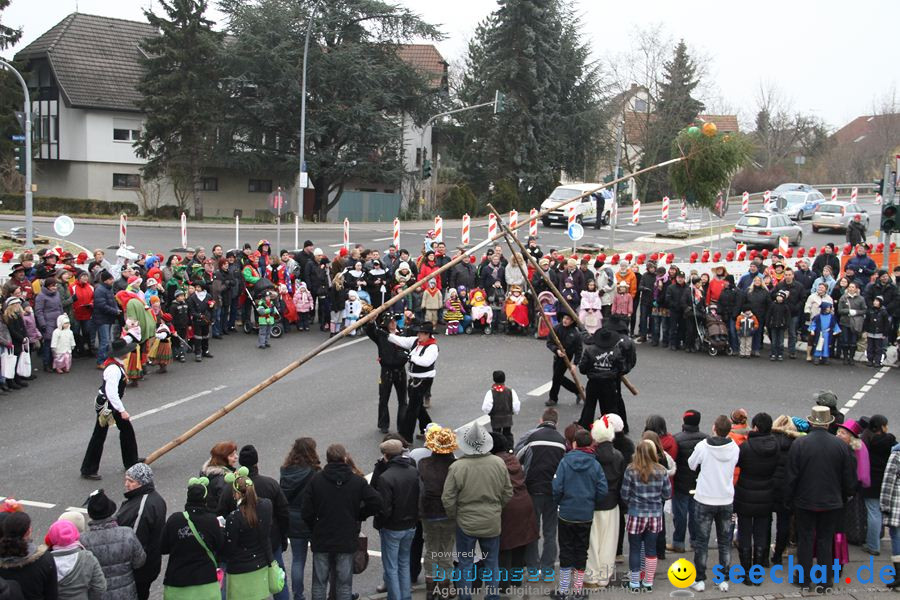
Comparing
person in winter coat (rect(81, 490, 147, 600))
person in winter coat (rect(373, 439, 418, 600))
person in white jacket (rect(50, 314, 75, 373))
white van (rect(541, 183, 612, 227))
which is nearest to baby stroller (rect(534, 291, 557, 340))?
person in white jacket (rect(50, 314, 75, 373))

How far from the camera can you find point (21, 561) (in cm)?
572

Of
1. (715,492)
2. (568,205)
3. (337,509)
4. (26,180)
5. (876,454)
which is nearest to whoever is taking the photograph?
(337,509)

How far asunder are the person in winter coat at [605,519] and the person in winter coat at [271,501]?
276cm

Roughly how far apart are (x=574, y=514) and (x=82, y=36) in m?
49.7

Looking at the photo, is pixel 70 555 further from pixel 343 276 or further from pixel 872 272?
pixel 872 272

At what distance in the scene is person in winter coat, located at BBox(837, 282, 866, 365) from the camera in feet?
58.4

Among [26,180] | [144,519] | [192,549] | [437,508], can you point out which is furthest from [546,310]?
[26,180]

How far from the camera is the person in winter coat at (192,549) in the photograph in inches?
262

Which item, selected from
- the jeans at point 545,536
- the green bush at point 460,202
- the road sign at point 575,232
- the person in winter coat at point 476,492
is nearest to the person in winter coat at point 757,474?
the jeans at point 545,536

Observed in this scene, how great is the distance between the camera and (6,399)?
1416 centimetres

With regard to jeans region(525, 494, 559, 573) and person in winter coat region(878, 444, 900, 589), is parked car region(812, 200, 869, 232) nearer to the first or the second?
person in winter coat region(878, 444, 900, 589)

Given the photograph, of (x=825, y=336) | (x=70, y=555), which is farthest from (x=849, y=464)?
(x=825, y=336)

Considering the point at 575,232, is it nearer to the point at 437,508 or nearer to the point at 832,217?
the point at 437,508

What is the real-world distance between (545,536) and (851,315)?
1170cm
